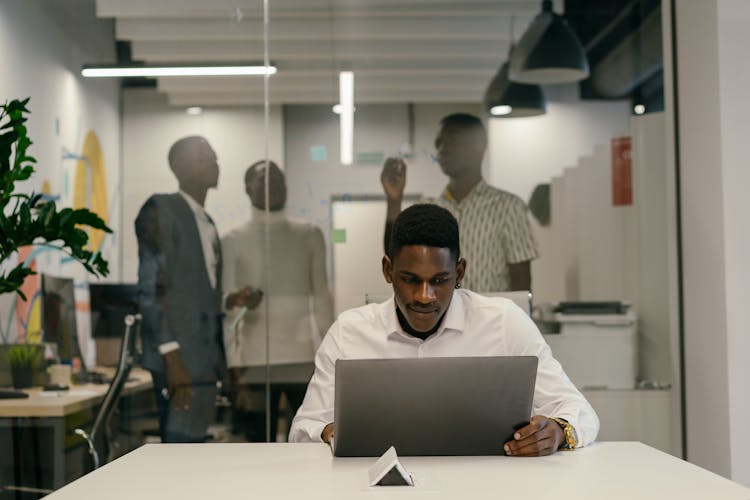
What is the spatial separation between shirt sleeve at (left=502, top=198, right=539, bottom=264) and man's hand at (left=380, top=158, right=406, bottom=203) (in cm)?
51

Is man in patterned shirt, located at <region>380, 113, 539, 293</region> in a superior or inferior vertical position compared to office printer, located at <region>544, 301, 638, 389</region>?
superior

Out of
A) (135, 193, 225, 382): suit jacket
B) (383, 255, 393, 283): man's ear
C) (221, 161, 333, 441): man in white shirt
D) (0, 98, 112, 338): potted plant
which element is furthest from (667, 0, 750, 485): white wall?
(0, 98, 112, 338): potted plant

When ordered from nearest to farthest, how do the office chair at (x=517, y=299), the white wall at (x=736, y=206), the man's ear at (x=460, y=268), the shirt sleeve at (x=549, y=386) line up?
the shirt sleeve at (x=549, y=386), the man's ear at (x=460, y=268), the office chair at (x=517, y=299), the white wall at (x=736, y=206)

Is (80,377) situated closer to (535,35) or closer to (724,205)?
(535,35)

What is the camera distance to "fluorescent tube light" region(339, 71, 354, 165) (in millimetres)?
4254

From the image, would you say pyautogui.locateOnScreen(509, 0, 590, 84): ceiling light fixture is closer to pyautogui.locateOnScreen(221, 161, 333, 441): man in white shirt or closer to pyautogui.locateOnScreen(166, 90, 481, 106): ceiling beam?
pyautogui.locateOnScreen(166, 90, 481, 106): ceiling beam

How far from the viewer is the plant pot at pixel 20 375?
413 centimetres

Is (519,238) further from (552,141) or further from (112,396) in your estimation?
(112,396)

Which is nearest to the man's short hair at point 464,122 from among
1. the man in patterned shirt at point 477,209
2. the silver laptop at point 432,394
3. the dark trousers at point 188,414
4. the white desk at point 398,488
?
the man in patterned shirt at point 477,209

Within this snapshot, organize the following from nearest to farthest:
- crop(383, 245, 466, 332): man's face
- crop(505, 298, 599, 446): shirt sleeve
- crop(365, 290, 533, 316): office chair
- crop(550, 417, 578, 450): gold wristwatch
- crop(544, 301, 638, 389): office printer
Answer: crop(550, 417, 578, 450): gold wristwatch
crop(505, 298, 599, 446): shirt sleeve
crop(383, 245, 466, 332): man's face
crop(365, 290, 533, 316): office chair
crop(544, 301, 638, 389): office printer

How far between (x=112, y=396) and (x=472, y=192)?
187 centimetres

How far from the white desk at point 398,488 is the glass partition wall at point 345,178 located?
79.5 inches

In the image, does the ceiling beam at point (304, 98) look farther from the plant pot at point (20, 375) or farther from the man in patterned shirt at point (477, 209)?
the plant pot at point (20, 375)

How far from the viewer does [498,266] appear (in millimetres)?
4238
